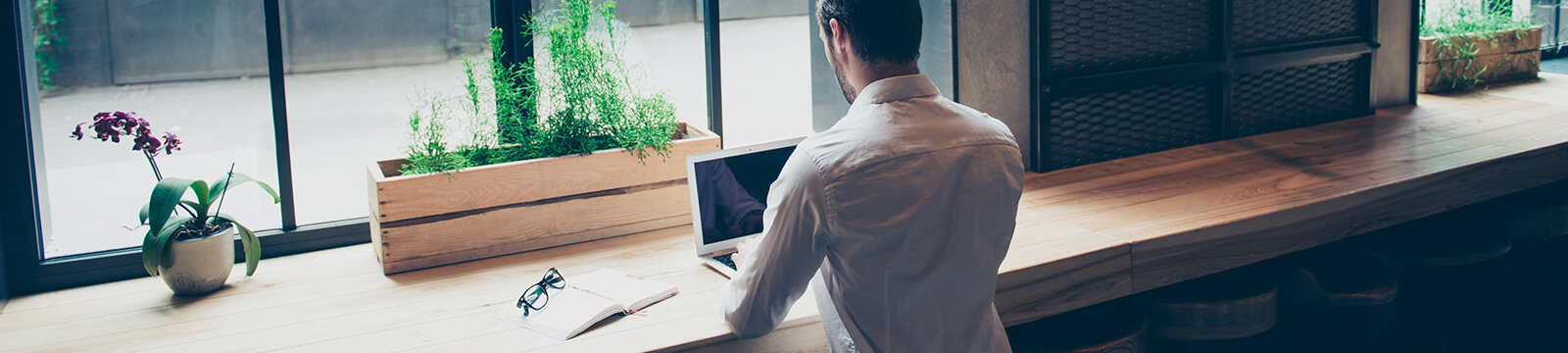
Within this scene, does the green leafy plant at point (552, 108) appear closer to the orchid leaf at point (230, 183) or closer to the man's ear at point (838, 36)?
the orchid leaf at point (230, 183)

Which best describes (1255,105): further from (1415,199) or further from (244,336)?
(244,336)

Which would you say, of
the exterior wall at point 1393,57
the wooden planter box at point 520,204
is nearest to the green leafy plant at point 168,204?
the wooden planter box at point 520,204

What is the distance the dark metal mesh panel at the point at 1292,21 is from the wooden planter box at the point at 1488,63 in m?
0.68

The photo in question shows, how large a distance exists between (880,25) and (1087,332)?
1160mm

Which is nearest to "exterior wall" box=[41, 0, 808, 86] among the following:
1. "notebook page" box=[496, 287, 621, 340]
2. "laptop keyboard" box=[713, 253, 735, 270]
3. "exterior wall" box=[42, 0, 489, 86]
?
"exterior wall" box=[42, 0, 489, 86]

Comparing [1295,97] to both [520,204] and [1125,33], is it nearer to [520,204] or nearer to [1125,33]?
[1125,33]

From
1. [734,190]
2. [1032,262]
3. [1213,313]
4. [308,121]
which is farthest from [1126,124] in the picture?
[308,121]

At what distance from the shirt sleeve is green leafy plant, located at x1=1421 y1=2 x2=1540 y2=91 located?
3681 millimetres

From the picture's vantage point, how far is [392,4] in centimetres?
251

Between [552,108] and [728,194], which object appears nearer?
[728,194]

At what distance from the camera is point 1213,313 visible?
2424 mm

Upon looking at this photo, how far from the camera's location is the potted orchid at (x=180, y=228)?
2.09 m

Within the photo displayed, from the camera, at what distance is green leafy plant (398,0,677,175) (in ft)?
7.97

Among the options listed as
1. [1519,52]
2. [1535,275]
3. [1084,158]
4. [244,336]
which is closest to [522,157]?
[244,336]
